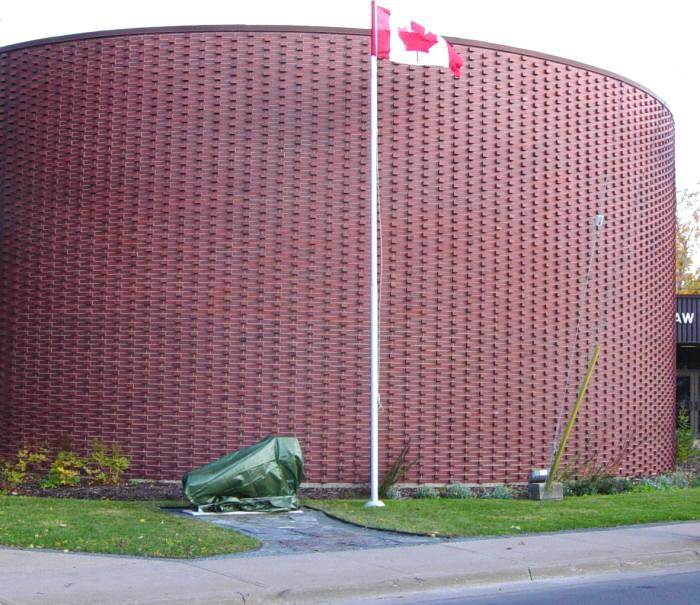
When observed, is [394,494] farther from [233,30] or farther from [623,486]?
[233,30]

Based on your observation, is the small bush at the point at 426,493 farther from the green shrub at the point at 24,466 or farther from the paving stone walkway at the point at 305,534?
the green shrub at the point at 24,466

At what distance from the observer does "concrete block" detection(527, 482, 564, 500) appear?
1706cm

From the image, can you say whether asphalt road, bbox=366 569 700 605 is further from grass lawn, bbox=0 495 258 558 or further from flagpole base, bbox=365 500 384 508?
flagpole base, bbox=365 500 384 508

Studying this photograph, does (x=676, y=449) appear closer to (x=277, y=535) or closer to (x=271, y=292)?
(x=271, y=292)

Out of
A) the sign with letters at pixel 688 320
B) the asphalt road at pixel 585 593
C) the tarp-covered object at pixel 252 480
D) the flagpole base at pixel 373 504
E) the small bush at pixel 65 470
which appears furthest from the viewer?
the sign with letters at pixel 688 320

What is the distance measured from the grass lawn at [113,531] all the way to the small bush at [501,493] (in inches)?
233

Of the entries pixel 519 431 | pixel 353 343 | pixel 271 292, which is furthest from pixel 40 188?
pixel 519 431

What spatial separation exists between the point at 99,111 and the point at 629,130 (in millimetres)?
10575

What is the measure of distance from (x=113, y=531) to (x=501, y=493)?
7.53 metres

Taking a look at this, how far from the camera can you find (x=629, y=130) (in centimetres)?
2147

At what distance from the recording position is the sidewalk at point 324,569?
31.3 ft

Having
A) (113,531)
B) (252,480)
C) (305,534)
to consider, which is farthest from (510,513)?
(113,531)

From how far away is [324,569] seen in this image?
35.8 feet

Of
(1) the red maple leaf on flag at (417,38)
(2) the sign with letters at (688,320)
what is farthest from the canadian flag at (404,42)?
(2) the sign with letters at (688,320)
